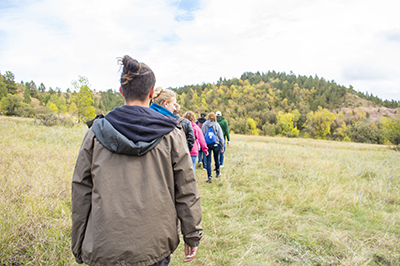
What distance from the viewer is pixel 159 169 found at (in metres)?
1.42

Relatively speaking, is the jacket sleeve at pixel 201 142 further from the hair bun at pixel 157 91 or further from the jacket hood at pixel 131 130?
the jacket hood at pixel 131 130

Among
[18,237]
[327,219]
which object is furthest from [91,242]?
[327,219]

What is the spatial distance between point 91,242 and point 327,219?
455cm

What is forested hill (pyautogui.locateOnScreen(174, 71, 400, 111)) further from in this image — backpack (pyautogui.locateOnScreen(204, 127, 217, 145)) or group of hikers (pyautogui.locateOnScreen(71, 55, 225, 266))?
group of hikers (pyautogui.locateOnScreen(71, 55, 225, 266))

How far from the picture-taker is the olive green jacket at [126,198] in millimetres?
1311

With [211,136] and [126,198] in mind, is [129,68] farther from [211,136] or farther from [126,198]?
[211,136]

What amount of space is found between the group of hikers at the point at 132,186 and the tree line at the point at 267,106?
16254 mm

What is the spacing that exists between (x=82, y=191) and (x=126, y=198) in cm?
34

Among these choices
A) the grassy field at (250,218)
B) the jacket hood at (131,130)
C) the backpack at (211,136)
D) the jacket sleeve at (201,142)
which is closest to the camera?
the jacket hood at (131,130)

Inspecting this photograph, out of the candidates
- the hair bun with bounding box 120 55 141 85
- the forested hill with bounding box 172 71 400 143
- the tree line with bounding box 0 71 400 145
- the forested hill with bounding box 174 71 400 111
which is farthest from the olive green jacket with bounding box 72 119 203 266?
the forested hill with bounding box 174 71 400 111

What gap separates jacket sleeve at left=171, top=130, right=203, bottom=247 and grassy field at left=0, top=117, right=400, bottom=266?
5.59 ft

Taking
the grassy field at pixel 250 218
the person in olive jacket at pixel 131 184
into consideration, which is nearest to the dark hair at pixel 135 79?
the person in olive jacket at pixel 131 184

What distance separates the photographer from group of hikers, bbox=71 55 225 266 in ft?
4.31

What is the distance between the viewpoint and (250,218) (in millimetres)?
4180
